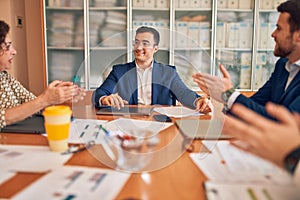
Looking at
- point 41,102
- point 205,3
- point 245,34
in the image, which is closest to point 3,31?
point 41,102

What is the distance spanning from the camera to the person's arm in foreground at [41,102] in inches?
45.6

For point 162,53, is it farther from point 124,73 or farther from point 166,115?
point 166,115

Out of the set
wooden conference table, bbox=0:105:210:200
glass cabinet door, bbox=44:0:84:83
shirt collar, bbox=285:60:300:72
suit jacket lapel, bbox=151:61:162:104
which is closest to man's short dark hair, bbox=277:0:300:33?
shirt collar, bbox=285:60:300:72

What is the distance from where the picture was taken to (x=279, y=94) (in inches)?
54.6

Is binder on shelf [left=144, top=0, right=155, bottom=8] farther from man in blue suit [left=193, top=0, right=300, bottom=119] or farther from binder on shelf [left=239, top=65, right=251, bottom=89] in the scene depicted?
man in blue suit [left=193, top=0, right=300, bottom=119]

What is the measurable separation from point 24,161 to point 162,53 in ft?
7.75

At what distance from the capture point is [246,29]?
3.21 m

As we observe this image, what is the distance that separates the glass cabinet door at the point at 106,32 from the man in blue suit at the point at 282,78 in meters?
1.97

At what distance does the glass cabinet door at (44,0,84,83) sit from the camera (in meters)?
3.15

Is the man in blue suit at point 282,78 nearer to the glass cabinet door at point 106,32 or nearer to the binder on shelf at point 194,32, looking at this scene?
the binder on shelf at point 194,32

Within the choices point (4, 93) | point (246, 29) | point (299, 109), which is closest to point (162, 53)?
point (246, 29)

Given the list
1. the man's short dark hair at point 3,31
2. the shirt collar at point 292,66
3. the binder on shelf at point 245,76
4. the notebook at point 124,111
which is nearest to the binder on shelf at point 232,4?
the binder on shelf at point 245,76

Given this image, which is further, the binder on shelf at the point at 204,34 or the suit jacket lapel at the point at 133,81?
the binder on shelf at the point at 204,34

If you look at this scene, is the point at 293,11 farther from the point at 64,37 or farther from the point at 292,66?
the point at 64,37
